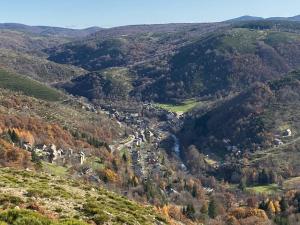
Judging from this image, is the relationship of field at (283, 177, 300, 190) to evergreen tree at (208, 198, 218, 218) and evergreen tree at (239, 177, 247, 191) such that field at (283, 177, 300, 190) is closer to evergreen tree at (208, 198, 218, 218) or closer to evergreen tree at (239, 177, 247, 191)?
evergreen tree at (239, 177, 247, 191)

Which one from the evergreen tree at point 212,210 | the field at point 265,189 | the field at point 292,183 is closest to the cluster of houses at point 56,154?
the evergreen tree at point 212,210

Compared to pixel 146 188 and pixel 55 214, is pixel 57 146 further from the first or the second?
pixel 55 214

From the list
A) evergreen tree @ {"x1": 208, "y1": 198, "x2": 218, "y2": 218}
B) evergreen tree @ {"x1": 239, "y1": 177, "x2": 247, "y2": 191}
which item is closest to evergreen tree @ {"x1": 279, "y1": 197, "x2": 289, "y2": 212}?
evergreen tree @ {"x1": 208, "y1": 198, "x2": 218, "y2": 218}

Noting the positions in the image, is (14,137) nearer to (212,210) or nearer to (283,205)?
(212,210)

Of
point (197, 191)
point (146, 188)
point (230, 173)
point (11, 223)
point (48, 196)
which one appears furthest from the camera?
point (230, 173)

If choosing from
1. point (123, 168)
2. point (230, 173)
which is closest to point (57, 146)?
point (123, 168)

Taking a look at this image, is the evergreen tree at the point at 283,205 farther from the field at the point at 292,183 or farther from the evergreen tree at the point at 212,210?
the field at the point at 292,183
